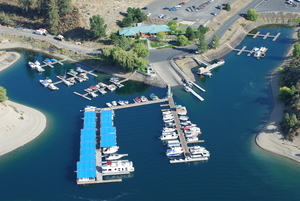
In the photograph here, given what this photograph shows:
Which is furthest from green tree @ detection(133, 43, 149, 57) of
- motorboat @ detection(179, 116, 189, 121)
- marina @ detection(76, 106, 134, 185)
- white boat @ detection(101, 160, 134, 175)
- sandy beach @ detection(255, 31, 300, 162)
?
white boat @ detection(101, 160, 134, 175)

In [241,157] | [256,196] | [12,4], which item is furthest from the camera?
Result: [12,4]

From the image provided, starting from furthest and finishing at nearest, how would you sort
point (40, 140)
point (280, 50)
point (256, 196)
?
1. point (280, 50)
2. point (40, 140)
3. point (256, 196)

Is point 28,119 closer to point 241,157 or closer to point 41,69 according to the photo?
point 41,69

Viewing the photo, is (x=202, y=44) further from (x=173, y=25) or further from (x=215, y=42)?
(x=173, y=25)

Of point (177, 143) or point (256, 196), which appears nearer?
point (256, 196)

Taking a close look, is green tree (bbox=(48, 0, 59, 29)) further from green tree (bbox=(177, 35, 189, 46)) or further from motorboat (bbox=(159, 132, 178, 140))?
motorboat (bbox=(159, 132, 178, 140))

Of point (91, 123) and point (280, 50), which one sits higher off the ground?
point (280, 50)

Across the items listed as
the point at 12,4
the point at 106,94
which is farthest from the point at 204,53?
the point at 12,4
